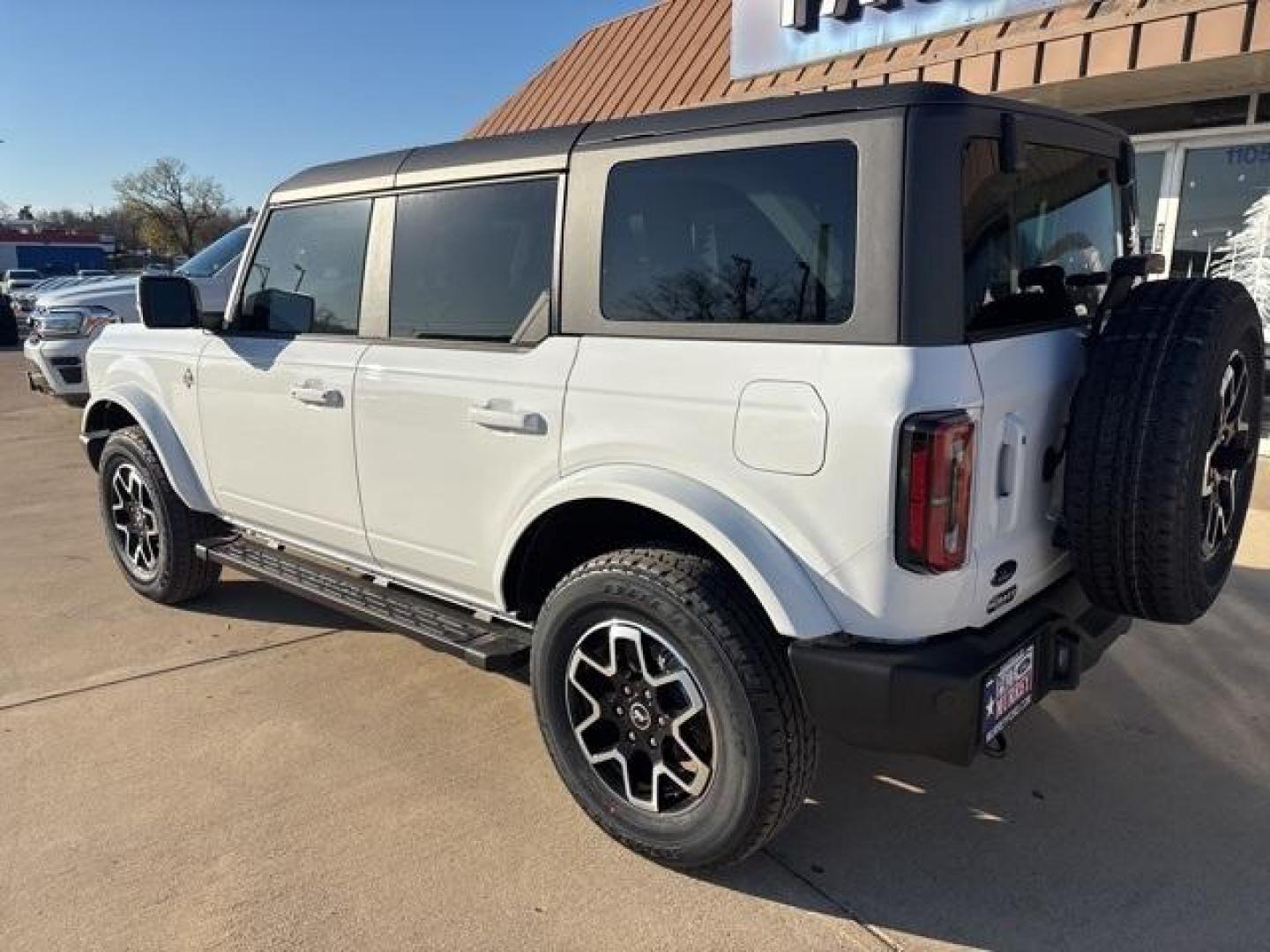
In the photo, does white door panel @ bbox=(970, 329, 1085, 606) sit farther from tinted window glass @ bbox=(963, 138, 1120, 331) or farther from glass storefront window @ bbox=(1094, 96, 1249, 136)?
glass storefront window @ bbox=(1094, 96, 1249, 136)

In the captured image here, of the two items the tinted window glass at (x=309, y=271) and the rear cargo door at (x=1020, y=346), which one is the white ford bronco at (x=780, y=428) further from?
the tinted window glass at (x=309, y=271)

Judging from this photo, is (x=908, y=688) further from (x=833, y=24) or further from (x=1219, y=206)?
(x=833, y=24)

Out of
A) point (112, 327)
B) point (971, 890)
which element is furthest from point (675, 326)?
point (112, 327)

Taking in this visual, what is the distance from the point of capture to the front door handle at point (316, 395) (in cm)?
341

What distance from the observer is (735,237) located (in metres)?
2.47

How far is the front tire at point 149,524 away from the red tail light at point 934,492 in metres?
3.43

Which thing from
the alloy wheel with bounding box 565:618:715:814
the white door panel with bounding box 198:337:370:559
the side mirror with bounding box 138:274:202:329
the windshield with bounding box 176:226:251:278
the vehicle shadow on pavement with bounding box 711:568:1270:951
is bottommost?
the vehicle shadow on pavement with bounding box 711:568:1270:951

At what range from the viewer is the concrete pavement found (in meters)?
2.44

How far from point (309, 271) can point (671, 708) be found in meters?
2.26

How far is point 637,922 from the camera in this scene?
96.5 inches

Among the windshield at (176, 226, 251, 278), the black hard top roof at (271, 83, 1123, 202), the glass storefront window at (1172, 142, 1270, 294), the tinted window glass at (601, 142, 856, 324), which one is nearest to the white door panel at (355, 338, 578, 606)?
the tinted window glass at (601, 142, 856, 324)

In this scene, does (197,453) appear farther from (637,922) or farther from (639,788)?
(637,922)

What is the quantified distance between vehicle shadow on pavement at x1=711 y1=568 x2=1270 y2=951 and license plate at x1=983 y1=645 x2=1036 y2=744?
521mm

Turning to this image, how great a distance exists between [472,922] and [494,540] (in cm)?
107
